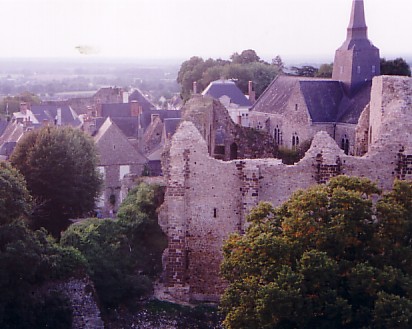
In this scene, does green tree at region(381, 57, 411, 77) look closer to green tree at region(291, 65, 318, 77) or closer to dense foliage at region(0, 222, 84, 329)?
green tree at region(291, 65, 318, 77)

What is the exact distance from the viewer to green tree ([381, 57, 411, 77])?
56.3 meters

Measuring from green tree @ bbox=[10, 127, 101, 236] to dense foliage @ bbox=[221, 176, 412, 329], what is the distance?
14.5 meters

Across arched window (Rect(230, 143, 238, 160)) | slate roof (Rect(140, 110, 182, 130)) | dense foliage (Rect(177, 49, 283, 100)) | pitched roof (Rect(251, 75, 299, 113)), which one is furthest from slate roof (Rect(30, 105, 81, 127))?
arched window (Rect(230, 143, 238, 160))

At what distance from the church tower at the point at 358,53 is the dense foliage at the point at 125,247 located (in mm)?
23546

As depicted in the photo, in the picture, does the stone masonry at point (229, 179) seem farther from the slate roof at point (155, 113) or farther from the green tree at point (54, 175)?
the slate roof at point (155, 113)

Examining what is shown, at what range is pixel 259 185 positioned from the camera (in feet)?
70.8

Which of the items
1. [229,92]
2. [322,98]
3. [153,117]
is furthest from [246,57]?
[322,98]

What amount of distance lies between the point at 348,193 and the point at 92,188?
18.1 meters

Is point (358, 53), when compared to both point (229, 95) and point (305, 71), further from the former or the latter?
point (305, 71)

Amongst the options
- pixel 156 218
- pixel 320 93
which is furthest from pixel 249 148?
pixel 320 93

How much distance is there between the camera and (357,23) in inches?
1922

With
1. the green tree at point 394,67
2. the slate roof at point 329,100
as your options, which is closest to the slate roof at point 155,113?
the slate roof at point 329,100

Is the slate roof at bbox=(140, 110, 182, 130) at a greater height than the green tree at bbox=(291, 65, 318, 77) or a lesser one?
lesser

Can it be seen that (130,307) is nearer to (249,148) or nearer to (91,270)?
(91,270)
